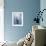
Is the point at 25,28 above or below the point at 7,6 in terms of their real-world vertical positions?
below

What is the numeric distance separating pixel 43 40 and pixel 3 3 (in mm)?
3035

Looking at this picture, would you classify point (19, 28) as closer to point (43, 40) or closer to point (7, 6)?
point (7, 6)

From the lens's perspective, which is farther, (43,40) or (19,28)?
(19,28)

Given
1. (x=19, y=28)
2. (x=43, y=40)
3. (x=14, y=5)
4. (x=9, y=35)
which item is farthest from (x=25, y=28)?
(x=43, y=40)

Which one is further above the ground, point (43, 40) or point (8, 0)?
point (8, 0)

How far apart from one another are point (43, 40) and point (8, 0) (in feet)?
9.84

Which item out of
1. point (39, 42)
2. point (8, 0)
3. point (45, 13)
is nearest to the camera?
point (39, 42)

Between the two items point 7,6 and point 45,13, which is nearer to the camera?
point 45,13

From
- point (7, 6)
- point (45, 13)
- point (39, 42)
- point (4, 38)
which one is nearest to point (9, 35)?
point (4, 38)

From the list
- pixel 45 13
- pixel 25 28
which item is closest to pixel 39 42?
pixel 45 13

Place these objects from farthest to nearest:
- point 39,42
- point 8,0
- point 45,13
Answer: point 8,0 < point 45,13 < point 39,42

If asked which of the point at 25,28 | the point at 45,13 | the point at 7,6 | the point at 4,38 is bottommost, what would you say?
the point at 4,38

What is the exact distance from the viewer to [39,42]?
2.52 metres

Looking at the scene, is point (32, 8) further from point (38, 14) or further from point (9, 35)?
point (9, 35)
